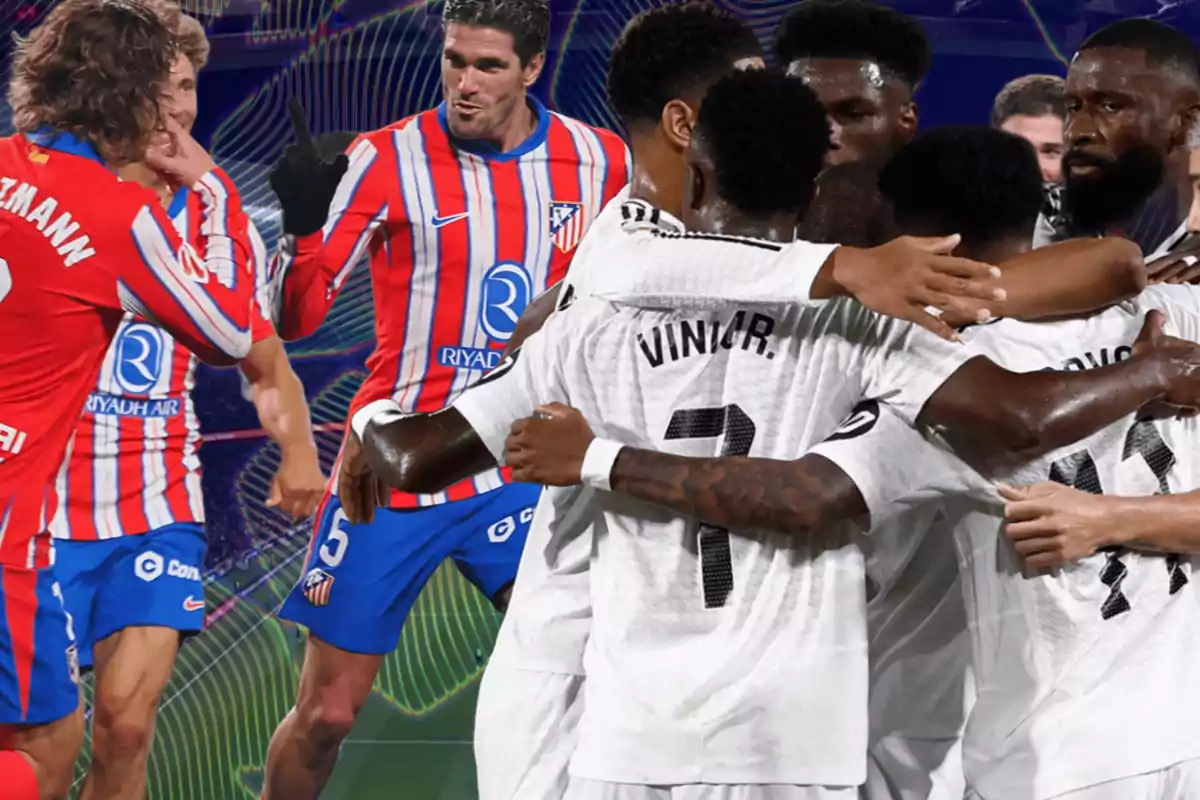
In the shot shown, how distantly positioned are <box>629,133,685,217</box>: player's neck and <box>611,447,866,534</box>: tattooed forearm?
0.62 m

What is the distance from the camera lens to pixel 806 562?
2.08 metres

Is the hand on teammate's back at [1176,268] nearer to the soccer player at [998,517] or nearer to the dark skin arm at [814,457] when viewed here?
the soccer player at [998,517]

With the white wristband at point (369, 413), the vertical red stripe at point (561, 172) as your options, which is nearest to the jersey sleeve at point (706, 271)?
the white wristband at point (369, 413)

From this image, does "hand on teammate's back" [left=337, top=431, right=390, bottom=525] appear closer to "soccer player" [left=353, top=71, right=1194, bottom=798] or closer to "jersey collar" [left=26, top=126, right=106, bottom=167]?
"soccer player" [left=353, top=71, right=1194, bottom=798]

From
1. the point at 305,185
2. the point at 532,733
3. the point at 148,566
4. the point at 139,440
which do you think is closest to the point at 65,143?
the point at 305,185

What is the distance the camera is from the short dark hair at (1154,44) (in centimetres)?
267

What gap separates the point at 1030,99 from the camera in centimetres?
421

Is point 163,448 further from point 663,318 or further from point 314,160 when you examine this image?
point 663,318

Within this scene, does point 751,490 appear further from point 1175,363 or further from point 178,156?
point 178,156

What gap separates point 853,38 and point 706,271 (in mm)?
1320

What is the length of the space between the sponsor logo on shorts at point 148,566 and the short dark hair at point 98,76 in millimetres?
991

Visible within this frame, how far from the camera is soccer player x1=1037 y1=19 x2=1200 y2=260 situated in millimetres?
2639

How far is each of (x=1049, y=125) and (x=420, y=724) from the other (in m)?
2.36

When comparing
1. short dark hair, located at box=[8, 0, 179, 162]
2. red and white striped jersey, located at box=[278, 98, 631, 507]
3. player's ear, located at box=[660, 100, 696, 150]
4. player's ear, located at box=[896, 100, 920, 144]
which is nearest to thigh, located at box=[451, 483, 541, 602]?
red and white striped jersey, located at box=[278, 98, 631, 507]
